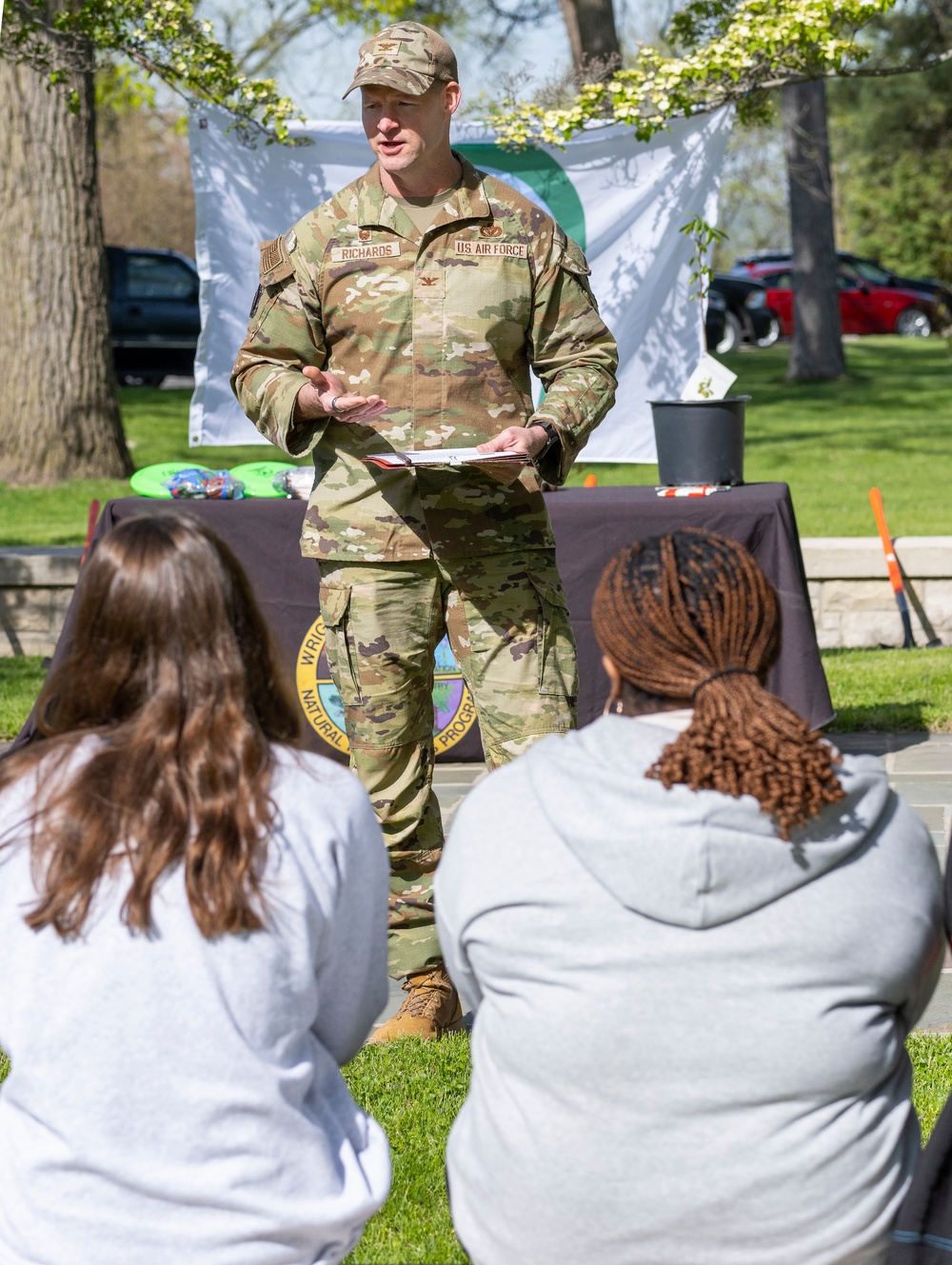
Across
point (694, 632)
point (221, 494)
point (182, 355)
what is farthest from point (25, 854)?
point (182, 355)

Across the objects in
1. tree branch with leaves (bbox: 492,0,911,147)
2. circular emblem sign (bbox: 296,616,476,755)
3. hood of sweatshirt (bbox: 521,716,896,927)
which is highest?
→ tree branch with leaves (bbox: 492,0,911,147)

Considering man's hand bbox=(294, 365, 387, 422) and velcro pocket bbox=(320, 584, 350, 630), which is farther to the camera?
velcro pocket bbox=(320, 584, 350, 630)

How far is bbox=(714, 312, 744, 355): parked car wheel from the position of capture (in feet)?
72.1

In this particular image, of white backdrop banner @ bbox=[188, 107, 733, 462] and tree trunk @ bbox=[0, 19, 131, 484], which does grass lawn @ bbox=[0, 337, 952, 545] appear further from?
white backdrop banner @ bbox=[188, 107, 733, 462]

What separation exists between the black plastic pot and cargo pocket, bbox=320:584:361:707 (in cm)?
270

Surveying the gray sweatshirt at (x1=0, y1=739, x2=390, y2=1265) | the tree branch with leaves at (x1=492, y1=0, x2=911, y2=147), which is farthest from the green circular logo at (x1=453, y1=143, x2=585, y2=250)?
the gray sweatshirt at (x1=0, y1=739, x2=390, y2=1265)

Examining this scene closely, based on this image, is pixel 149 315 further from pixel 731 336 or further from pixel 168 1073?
pixel 168 1073

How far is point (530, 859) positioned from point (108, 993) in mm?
495

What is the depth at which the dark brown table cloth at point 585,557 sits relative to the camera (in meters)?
5.57

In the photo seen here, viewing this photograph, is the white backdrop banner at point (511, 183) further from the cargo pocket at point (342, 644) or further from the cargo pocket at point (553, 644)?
the cargo pocket at point (553, 644)

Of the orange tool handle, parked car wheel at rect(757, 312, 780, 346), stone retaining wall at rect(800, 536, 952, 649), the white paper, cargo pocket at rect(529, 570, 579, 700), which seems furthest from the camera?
parked car wheel at rect(757, 312, 780, 346)

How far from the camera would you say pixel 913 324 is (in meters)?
25.8

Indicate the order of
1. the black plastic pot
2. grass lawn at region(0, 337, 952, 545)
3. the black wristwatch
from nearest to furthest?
1. the black wristwatch
2. the black plastic pot
3. grass lawn at region(0, 337, 952, 545)

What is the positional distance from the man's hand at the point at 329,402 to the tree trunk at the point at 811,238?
43.4 feet
